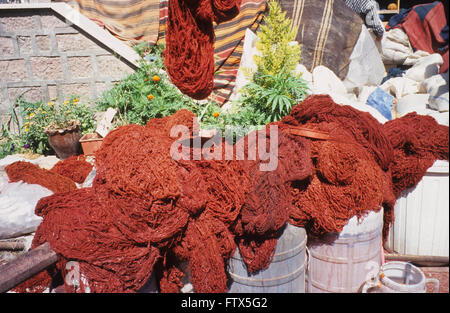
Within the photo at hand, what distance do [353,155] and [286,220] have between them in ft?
1.85

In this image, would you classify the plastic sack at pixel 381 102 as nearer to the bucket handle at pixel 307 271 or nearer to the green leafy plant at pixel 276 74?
the green leafy plant at pixel 276 74

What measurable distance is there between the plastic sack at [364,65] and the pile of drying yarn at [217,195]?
2922 mm

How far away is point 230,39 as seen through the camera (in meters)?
5.13

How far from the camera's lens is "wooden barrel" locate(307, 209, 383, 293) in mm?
2053

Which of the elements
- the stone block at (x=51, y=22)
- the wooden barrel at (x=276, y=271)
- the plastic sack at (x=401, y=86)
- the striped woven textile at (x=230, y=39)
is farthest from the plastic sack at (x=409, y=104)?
the stone block at (x=51, y=22)

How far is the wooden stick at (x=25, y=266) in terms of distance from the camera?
1.33 m

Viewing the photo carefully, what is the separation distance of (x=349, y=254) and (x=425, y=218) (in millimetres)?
528

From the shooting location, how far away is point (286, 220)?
193cm

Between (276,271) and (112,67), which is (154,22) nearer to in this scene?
(112,67)

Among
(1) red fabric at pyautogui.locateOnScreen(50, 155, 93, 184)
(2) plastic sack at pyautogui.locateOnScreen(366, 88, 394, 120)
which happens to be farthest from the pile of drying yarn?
(1) red fabric at pyautogui.locateOnScreen(50, 155, 93, 184)

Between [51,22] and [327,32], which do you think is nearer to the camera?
[51,22]

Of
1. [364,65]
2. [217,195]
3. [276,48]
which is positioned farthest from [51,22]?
[364,65]

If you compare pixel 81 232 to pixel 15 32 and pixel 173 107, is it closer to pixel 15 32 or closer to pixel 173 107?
pixel 173 107

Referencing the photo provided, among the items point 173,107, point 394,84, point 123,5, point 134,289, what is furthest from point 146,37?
point 134,289
